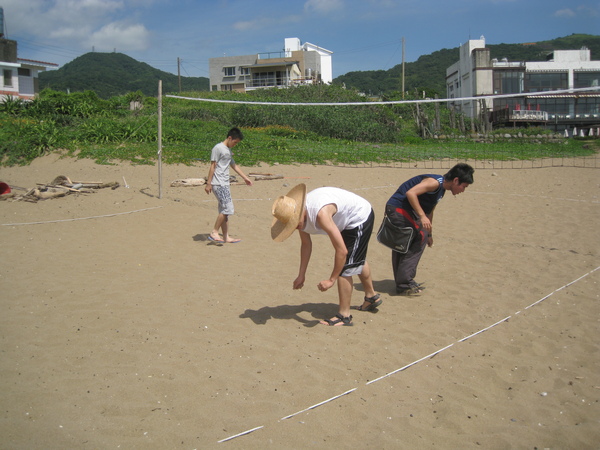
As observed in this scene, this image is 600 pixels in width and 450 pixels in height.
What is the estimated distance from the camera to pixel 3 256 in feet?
21.9

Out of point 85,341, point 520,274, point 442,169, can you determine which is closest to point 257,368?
point 85,341

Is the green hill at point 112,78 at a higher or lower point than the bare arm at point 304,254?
higher

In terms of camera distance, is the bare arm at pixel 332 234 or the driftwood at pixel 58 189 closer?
the bare arm at pixel 332 234

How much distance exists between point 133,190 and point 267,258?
18.2 feet

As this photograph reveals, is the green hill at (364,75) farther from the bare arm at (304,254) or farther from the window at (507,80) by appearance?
the bare arm at (304,254)

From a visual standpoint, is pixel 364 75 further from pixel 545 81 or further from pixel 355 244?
pixel 355 244

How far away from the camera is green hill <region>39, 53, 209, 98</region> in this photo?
8644cm

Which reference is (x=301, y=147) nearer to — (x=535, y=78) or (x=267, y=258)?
(x=267, y=258)

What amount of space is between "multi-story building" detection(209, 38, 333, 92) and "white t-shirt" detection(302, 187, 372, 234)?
179 feet

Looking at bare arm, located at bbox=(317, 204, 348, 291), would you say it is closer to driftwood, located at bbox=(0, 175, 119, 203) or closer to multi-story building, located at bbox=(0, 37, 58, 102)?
driftwood, located at bbox=(0, 175, 119, 203)

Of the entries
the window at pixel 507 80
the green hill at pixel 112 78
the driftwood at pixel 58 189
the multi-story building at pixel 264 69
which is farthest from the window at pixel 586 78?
the green hill at pixel 112 78

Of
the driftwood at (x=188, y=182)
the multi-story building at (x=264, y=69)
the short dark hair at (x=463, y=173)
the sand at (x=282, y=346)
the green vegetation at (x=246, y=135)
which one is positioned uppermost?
the multi-story building at (x=264, y=69)

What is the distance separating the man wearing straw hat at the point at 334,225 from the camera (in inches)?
165

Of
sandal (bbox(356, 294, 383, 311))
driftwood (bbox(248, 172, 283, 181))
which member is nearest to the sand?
sandal (bbox(356, 294, 383, 311))
